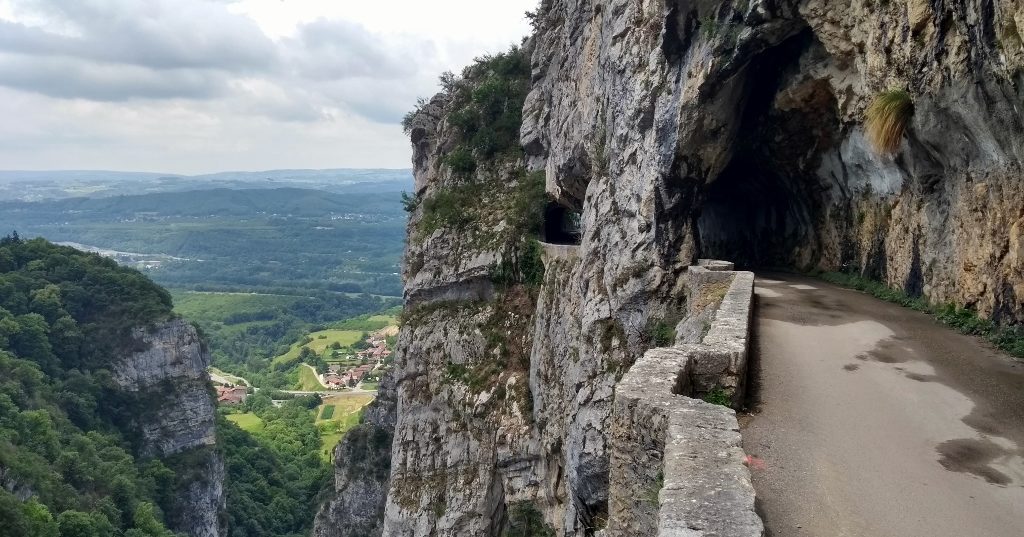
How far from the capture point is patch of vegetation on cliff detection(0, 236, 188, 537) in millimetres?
38594

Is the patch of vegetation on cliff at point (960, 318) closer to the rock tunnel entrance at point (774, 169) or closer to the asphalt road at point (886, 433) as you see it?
the asphalt road at point (886, 433)

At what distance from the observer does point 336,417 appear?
87875 millimetres

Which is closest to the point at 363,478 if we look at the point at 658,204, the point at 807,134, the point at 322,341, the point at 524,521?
the point at 524,521

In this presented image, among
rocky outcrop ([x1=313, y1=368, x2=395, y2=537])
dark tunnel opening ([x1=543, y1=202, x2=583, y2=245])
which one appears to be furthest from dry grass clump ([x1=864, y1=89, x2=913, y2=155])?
rocky outcrop ([x1=313, y1=368, x2=395, y2=537])

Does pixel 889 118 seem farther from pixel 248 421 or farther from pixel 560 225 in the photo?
pixel 248 421

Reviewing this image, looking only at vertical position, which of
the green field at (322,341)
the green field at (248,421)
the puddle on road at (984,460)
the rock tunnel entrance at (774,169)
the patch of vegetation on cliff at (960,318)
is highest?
the rock tunnel entrance at (774,169)

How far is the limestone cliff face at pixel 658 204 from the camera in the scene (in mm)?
10109

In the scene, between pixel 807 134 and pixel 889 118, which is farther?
pixel 807 134

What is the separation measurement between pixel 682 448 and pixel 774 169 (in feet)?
55.3

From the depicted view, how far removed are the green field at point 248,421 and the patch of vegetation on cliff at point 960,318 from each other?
7969cm

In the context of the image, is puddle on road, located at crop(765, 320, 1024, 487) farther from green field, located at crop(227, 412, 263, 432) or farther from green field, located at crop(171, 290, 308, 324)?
green field, located at crop(171, 290, 308, 324)

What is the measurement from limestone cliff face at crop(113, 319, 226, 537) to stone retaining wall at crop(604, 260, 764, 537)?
58.2m

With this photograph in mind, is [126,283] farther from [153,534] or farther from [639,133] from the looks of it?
[639,133]

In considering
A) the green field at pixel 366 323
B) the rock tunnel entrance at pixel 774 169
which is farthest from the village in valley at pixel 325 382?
the rock tunnel entrance at pixel 774 169
